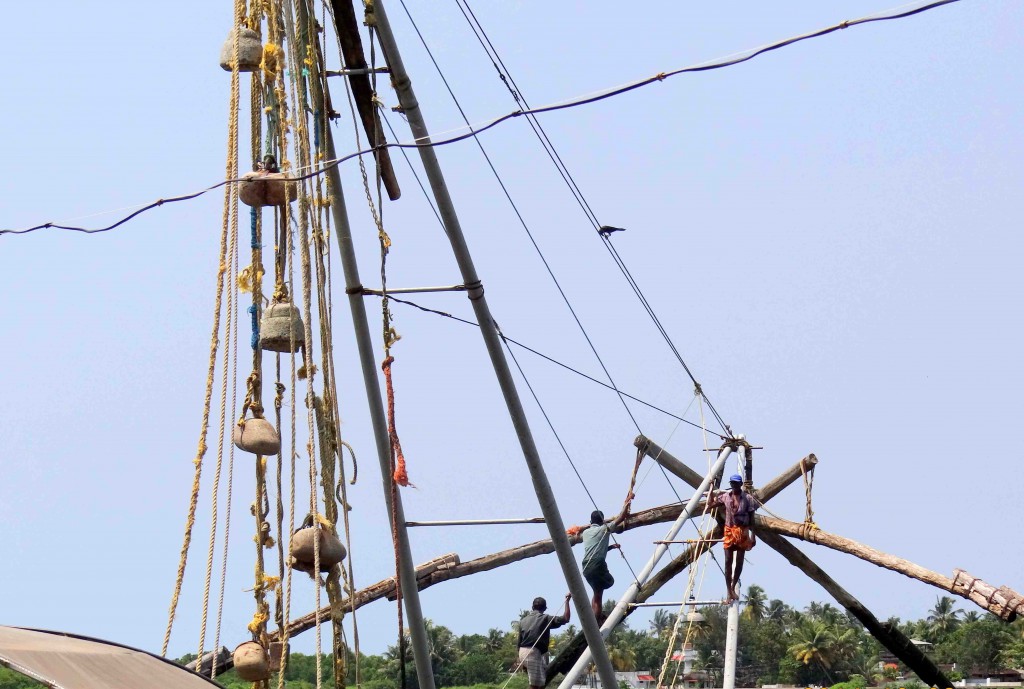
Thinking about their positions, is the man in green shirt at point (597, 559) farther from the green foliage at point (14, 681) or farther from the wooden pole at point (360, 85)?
the green foliage at point (14, 681)

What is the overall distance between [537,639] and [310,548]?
6175 millimetres

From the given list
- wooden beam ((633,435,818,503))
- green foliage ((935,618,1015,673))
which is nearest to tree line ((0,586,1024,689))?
green foliage ((935,618,1015,673))

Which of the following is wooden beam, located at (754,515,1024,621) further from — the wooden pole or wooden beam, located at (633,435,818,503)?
the wooden pole

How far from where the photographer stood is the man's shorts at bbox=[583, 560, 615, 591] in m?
14.6

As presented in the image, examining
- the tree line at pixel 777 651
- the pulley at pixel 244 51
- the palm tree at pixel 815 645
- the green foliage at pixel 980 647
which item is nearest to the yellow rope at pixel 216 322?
the pulley at pixel 244 51

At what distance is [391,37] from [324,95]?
1.84ft

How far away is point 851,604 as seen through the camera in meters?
16.5

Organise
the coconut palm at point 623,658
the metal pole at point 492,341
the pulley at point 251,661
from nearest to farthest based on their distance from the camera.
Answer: the pulley at point 251,661, the metal pole at point 492,341, the coconut palm at point 623,658

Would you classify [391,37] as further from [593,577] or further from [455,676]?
[455,676]

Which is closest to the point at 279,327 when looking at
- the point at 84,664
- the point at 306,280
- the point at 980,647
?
the point at 306,280

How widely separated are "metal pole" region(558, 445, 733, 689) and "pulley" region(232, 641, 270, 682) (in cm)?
474

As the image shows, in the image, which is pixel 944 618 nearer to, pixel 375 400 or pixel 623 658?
pixel 623 658

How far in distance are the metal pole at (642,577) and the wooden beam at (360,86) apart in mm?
4259

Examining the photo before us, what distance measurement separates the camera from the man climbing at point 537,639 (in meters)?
14.3
